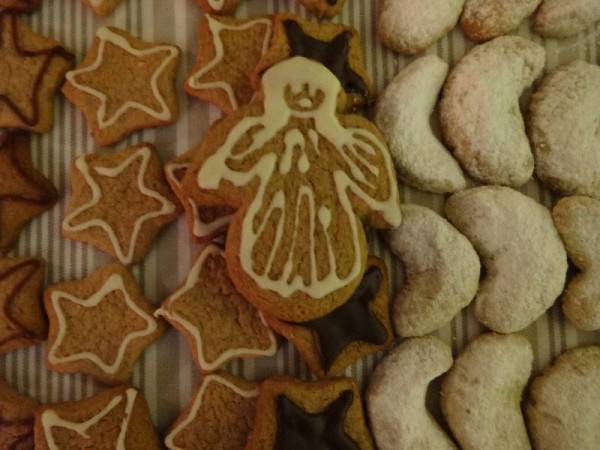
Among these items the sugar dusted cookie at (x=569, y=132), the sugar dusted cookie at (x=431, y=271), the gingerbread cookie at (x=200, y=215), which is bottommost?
the sugar dusted cookie at (x=431, y=271)

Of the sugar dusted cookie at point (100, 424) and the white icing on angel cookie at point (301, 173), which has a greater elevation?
the white icing on angel cookie at point (301, 173)

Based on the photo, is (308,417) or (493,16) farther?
(493,16)

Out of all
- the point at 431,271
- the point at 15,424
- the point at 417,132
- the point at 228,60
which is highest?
the point at 228,60

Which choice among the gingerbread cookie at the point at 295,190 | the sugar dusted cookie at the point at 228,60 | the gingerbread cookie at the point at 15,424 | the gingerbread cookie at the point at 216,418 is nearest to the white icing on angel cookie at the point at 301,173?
the gingerbread cookie at the point at 295,190

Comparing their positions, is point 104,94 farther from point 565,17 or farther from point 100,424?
point 565,17

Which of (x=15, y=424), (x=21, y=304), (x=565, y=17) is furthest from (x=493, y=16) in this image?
(x=15, y=424)

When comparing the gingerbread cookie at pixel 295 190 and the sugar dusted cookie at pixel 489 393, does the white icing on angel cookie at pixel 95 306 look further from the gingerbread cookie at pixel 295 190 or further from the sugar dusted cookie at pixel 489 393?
the sugar dusted cookie at pixel 489 393

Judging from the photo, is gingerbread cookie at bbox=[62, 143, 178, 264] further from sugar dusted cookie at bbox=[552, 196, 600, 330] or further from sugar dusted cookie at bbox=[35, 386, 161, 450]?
Result: sugar dusted cookie at bbox=[552, 196, 600, 330]
